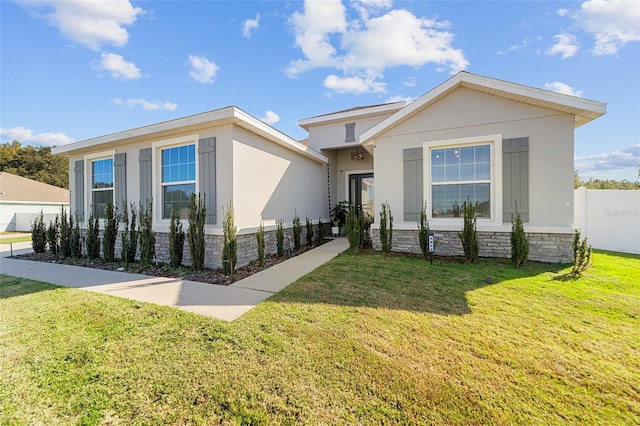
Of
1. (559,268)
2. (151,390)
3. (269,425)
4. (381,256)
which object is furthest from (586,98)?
(151,390)

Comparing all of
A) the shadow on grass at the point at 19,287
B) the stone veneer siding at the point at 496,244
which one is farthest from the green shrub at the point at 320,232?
the shadow on grass at the point at 19,287

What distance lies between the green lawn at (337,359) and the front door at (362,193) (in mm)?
7385

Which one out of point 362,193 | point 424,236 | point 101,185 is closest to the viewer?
point 424,236

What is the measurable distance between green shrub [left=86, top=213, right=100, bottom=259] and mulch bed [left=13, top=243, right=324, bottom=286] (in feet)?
0.78

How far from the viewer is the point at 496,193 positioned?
256 inches

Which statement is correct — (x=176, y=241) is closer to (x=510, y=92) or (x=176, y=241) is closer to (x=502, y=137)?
(x=502, y=137)

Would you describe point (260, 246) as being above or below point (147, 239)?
below

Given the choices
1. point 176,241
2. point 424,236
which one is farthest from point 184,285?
point 424,236

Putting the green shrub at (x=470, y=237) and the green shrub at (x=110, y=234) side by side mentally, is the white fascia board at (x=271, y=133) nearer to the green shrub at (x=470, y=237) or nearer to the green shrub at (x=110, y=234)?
the green shrub at (x=110, y=234)

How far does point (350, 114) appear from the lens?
11.1 meters

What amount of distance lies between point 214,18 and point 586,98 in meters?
10.2

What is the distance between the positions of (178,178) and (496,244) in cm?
856

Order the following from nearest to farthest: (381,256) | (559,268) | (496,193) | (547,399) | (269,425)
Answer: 1. (269,425)
2. (547,399)
3. (559,268)
4. (496,193)
5. (381,256)

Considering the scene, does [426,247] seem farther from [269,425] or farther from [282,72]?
[282,72]
